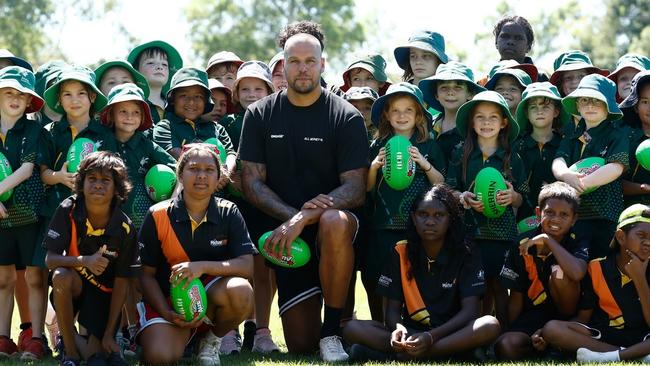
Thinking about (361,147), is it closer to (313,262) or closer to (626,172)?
(313,262)

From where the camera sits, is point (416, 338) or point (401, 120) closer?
point (416, 338)

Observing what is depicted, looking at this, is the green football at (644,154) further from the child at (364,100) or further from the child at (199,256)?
the child at (199,256)

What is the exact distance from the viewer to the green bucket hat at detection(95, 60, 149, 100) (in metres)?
9.28

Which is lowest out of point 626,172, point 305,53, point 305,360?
point 305,360

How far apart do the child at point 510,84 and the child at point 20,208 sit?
161 inches

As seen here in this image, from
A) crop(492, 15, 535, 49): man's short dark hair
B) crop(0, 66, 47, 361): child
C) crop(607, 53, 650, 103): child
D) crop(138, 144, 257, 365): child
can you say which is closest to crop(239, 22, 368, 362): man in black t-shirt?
crop(138, 144, 257, 365): child

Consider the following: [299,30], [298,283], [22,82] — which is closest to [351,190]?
[298,283]

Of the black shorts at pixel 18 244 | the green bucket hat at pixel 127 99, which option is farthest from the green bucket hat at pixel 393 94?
the black shorts at pixel 18 244

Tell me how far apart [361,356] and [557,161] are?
2.39 metres

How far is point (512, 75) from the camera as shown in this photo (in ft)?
30.7

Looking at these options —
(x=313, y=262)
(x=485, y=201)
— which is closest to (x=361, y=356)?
(x=313, y=262)

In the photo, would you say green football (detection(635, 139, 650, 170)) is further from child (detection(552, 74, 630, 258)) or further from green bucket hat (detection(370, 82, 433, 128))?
green bucket hat (detection(370, 82, 433, 128))

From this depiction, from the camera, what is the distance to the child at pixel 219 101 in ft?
31.8

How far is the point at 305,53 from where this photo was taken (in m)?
8.28
